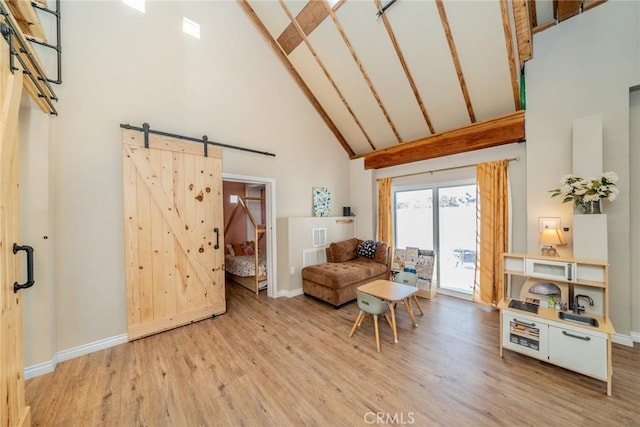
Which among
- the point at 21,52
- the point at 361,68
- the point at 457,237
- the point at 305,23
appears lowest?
the point at 457,237

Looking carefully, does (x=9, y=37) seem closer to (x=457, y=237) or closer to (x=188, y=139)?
(x=188, y=139)

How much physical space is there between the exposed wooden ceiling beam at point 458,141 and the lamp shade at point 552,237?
144cm

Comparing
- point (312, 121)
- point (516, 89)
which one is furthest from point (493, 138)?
point (312, 121)

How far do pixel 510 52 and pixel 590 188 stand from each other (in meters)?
1.94

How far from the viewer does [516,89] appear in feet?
11.0

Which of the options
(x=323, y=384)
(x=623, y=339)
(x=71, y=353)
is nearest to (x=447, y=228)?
(x=623, y=339)

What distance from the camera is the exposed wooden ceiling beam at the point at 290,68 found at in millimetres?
4062

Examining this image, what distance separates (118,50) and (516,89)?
5313mm

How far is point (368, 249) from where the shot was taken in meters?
4.96

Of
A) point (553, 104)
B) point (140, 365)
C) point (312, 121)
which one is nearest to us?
point (140, 365)

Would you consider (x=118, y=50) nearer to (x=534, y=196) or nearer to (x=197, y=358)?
(x=197, y=358)

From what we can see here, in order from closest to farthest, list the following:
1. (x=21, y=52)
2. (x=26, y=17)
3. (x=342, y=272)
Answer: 1. (x=21, y=52)
2. (x=26, y=17)
3. (x=342, y=272)

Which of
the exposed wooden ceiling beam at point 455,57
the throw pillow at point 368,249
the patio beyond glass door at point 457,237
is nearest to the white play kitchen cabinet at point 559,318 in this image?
the patio beyond glass door at point 457,237

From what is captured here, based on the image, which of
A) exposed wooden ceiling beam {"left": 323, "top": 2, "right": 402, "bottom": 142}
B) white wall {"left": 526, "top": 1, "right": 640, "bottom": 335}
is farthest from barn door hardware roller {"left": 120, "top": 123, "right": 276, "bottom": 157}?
white wall {"left": 526, "top": 1, "right": 640, "bottom": 335}
